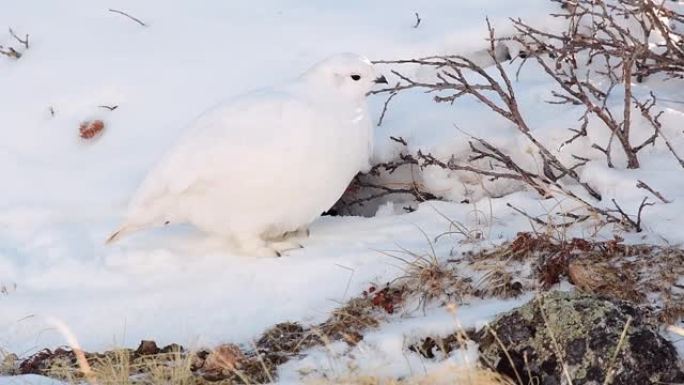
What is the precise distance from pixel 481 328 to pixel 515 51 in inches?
106

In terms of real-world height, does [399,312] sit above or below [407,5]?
below

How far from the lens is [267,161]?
13.6 feet

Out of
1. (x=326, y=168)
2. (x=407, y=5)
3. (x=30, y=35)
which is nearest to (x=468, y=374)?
(x=326, y=168)

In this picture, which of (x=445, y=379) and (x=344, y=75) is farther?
(x=344, y=75)

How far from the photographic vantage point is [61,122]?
591 cm

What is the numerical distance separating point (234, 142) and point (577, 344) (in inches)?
68.6

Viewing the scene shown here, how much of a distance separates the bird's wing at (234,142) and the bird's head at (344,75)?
155 millimetres

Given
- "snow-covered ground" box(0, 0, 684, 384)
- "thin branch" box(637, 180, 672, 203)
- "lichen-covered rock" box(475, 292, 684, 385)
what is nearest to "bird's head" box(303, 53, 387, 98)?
"snow-covered ground" box(0, 0, 684, 384)

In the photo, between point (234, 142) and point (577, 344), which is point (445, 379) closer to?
point (577, 344)

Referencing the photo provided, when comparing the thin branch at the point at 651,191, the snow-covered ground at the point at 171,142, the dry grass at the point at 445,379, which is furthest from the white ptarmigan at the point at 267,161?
the dry grass at the point at 445,379

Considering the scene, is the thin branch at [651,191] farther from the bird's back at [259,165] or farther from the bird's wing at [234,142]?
the bird's wing at [234,142]

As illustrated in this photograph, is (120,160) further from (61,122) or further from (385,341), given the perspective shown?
(385,341)

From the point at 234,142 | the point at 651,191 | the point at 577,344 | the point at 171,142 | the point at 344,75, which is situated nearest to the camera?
the point at 577,344

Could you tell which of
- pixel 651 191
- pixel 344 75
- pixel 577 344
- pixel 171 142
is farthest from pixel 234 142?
pixel 577 344
